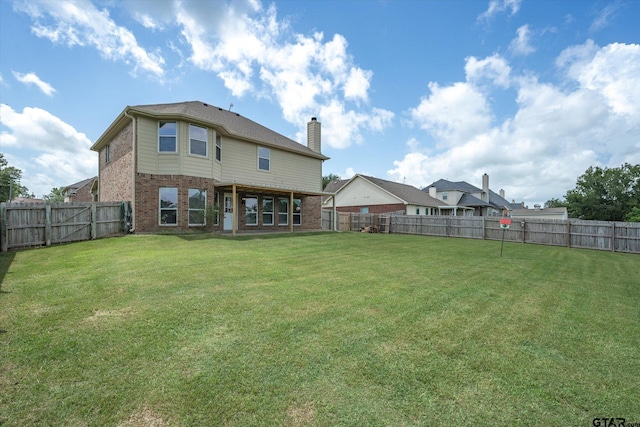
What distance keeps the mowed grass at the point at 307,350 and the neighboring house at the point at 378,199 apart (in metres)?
23.2

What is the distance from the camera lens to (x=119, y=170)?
1437cm

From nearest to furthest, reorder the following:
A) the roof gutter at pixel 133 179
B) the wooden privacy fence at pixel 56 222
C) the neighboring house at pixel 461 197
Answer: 1. the wooden privacy fence at pixel 56 222
2. the roof gutter at pixel 133 179
3. the neighboring house at pixel 461 197

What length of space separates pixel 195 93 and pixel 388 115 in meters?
12.9

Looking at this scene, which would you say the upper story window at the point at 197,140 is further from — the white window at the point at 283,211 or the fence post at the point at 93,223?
the white window at the point at 283,211

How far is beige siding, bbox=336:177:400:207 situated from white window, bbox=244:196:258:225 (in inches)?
656

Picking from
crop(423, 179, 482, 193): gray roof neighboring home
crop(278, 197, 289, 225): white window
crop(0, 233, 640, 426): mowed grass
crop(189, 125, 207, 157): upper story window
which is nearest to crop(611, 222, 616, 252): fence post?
crop(0, 233, 640, 426): mowed grass

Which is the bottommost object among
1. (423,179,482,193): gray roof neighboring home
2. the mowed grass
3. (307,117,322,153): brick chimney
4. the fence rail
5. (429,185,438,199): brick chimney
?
the mowed grass

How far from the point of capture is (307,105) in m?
20.4

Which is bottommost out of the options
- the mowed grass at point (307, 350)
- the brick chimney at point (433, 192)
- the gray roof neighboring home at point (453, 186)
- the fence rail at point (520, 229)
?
the mowed grass at point (307, 350)

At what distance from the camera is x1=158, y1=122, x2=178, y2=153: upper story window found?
12.9 m

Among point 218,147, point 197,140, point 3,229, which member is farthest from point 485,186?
point 3,229

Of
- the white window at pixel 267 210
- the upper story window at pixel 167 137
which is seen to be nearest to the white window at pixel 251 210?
the white window at pixel 267 210

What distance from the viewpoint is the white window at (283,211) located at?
59.7ft

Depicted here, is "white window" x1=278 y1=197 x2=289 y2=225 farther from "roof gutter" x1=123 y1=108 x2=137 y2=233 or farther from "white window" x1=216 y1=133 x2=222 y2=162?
"roof gutter" x1=123 y1=108 x2=137 y2=233
